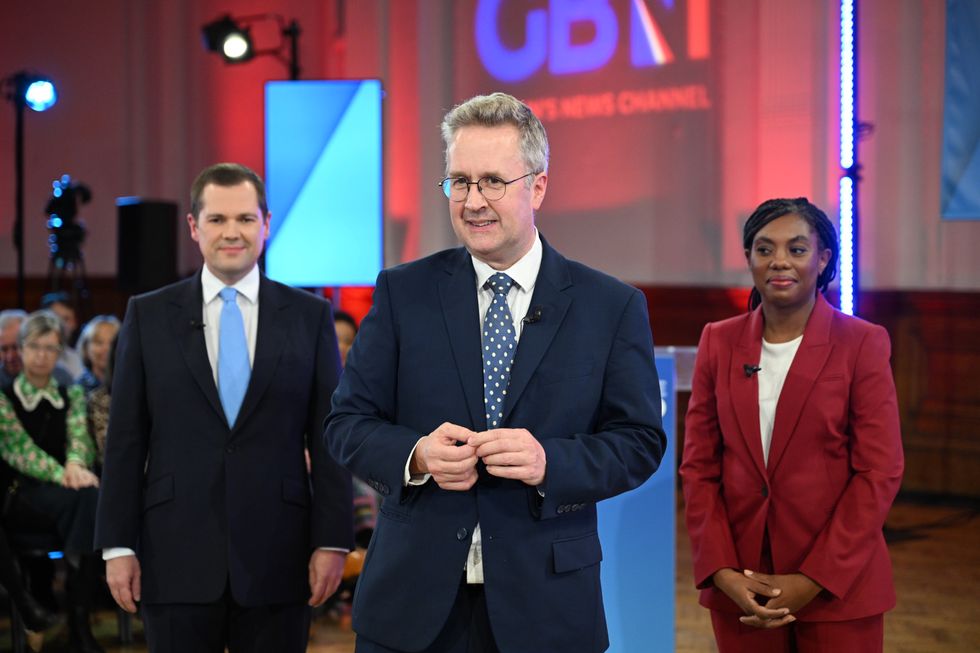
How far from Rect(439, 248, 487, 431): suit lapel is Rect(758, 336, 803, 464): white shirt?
2.92 feet

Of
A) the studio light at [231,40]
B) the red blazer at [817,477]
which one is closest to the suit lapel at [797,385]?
the red blazer at [817,477]

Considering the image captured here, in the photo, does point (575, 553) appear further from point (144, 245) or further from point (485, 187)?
point (144, 245)

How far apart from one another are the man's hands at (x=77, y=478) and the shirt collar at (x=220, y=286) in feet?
6.83

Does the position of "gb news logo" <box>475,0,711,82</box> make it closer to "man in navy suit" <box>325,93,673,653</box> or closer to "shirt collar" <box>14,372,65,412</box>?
"shirt collar" <box>14,372,65,412</box>

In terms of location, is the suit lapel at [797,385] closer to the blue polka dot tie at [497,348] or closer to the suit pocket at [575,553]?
the suit pocket at [575,553]

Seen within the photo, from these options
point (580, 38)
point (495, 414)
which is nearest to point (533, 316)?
point (495, 414)

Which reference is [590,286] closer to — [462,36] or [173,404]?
[173,404]

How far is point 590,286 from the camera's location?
1.97 metres

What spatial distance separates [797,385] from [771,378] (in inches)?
3.8

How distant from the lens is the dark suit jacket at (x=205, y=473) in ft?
8.09

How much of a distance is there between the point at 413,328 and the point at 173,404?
2.72 feet

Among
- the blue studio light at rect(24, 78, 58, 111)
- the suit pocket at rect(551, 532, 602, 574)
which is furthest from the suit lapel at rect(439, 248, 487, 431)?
the blue studio light at rect(24, 78, 58, 111)

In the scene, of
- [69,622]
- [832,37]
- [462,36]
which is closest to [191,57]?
[462,36]

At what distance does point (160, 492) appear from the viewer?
8.15ft
